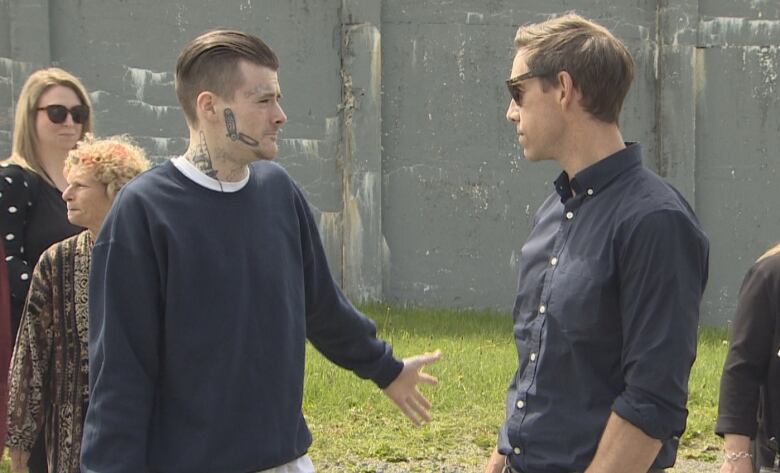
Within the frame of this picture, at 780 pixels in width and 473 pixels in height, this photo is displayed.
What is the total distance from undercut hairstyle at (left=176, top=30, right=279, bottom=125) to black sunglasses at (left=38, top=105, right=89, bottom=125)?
85.0 inches

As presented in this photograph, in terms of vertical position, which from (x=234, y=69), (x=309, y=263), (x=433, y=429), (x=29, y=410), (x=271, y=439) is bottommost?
(x=433, y=429)

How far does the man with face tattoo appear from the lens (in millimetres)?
3088

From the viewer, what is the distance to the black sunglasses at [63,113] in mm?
5338

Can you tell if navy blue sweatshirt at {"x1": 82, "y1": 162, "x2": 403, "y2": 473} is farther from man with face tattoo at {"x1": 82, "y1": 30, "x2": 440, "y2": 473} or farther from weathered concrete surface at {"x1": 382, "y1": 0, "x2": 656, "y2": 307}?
weathered concrete surface at {"x1": 382, "y1": 0, "x2": 656, "y2": 307}

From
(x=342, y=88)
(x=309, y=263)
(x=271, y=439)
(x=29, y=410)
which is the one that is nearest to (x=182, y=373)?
(x=271, y=439)

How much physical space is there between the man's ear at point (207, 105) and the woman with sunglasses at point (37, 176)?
171cm

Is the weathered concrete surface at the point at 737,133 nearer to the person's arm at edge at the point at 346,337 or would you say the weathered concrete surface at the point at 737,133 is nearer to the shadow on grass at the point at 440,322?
the shadow on grass at the point at 440,322

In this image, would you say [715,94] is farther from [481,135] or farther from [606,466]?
[606,466]

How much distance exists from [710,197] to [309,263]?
9403 mm

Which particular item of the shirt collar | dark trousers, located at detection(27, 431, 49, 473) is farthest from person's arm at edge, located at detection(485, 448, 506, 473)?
dark trousers, located at detection(27, 431, 49, 473)

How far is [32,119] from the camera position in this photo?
5.35 metres

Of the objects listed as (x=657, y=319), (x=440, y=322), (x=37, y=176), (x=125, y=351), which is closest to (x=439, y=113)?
(x=440, y=322)

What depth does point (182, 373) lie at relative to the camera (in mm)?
3133

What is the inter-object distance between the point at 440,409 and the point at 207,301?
4.80m
